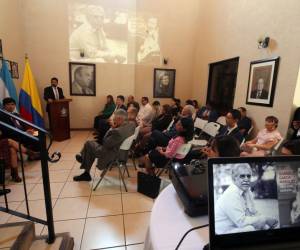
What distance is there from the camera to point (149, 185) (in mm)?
2449

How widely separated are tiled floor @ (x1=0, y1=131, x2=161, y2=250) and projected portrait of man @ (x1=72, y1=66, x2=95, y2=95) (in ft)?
9.67

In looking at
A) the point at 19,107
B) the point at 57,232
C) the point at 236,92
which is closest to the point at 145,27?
the point at 236,92

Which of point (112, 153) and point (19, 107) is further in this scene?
point (19, 107)

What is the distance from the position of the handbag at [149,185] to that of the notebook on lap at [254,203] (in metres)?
1.78

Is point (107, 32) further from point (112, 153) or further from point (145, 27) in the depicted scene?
point (112, 153)

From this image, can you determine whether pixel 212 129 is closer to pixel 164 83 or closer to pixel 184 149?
pixel 184 149

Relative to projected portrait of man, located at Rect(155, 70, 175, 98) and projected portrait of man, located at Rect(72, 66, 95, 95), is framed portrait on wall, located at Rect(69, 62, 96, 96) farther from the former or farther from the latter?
projected portrait of man, located at Rect(155, 70, 175, 98)

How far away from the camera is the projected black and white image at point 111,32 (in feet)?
17.1

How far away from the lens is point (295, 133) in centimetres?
265

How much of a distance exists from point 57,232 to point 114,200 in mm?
716

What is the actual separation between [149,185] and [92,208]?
28.5 inches

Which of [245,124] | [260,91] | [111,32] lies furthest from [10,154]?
[111,32]

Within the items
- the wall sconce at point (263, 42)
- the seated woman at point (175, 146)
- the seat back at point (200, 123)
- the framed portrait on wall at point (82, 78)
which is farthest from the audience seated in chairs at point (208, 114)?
the framed portrait on wall at point (82, 78)

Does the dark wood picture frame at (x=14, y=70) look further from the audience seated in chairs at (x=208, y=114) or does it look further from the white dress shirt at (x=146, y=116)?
the audience seated in chairs at (x=208, y=114)
